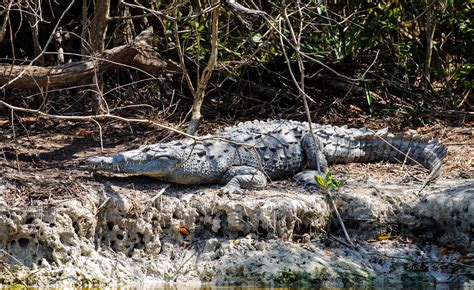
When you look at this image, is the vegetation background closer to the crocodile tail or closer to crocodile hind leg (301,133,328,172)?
the crocodile tail

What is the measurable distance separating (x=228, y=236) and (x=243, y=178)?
0.81 metres

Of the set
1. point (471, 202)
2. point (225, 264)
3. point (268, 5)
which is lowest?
point (225, 264)

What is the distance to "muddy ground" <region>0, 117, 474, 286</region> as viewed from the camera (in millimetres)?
6559

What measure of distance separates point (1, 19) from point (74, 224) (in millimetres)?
4387

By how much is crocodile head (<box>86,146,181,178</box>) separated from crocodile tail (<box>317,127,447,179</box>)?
1.70 metres

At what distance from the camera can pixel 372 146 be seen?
8.76 meters

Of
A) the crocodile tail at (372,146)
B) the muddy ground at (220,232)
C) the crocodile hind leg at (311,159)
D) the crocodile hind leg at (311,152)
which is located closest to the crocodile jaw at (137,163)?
the muddy ground at (220,232)

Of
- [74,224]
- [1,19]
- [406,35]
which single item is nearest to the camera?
[74,224]

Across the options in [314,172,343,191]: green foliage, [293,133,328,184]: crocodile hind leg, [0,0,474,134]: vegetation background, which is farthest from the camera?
[0,0,474,134]: vegetation background

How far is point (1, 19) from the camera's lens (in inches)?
404

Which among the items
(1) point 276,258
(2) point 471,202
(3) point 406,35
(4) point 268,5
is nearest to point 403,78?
(3) point 406,35

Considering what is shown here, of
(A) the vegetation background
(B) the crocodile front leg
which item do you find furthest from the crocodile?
(A) the vegetation background

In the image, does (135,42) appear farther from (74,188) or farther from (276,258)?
(276,258)

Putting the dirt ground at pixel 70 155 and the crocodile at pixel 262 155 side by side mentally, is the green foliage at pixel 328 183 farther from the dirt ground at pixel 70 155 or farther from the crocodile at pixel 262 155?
the dirt ground at pixel 70 155
